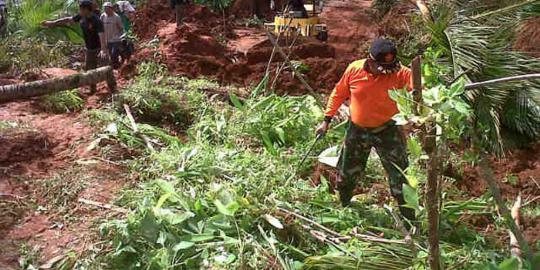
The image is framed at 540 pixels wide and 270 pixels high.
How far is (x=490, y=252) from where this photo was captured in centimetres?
480

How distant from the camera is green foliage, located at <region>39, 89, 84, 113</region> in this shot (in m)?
8.32

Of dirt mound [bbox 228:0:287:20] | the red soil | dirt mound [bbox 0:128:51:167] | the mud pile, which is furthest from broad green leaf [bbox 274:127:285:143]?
dirt mound [bbox 228:0:287:20]

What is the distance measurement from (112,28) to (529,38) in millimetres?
5973

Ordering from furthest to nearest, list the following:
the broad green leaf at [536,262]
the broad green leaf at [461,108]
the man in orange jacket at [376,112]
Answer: the man in orange jacket at [376,112]
the broad green leaf at [536,262]
the broad green leaf at [461,108]

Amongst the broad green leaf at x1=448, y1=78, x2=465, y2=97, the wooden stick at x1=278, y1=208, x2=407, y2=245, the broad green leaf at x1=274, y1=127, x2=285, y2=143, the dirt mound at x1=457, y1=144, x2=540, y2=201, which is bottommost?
the dirt mound at x1=457, y1=144, x2=540, y2=201

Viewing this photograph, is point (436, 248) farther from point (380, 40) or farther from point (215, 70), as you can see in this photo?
point (215, 70)

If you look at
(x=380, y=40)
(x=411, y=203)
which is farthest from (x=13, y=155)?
(x=411, y=203)

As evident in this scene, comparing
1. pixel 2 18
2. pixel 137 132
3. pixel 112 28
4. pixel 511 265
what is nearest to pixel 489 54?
pixel 511 265

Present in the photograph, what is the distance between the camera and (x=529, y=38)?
7848mm

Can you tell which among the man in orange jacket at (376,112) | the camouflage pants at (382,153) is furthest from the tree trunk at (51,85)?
the camouflage pants at (382,153)

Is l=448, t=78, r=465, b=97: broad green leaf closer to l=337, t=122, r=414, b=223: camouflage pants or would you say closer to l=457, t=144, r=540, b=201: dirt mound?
l=337, t=122, r=414, b=223: camouflage pants

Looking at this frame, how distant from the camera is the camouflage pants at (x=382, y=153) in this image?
17.8 ft

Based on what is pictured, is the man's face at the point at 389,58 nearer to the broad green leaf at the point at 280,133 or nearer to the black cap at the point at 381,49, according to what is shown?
the black cap at the point at 381,49

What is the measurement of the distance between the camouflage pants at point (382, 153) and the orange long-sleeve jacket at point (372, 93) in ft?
0.31
